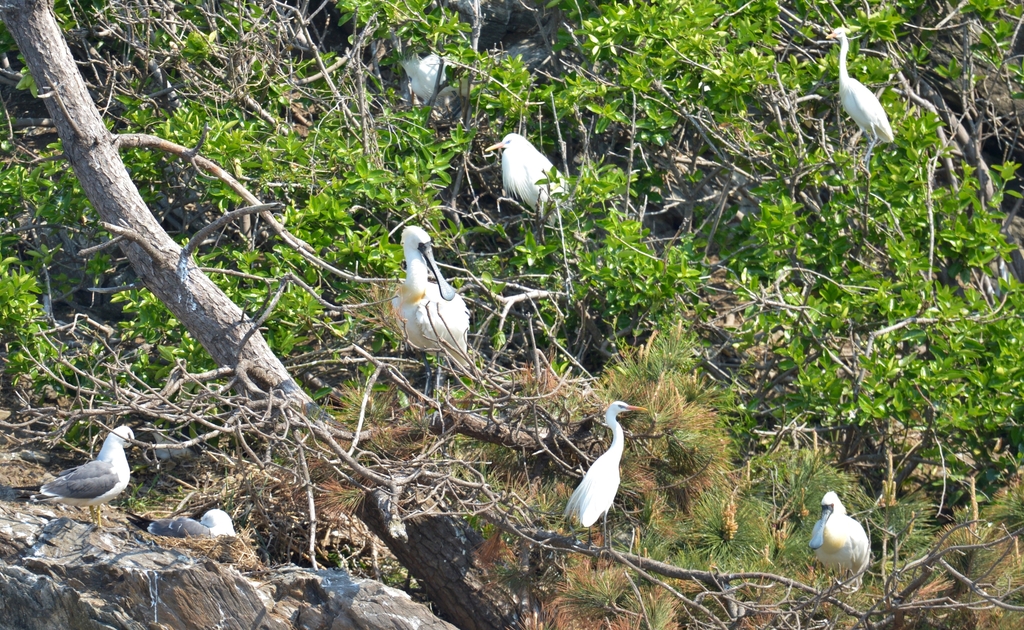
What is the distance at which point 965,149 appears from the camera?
6.18 meters

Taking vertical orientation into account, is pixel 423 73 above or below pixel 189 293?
below

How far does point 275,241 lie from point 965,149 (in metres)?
4.15

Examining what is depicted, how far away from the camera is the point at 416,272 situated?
441 centimetres

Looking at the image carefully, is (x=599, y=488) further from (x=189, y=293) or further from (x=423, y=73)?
(x=423, y=73)

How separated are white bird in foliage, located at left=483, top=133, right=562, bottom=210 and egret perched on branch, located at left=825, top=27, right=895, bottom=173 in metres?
1.49

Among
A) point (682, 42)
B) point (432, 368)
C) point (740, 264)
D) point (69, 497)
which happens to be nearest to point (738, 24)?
point (682, 42)

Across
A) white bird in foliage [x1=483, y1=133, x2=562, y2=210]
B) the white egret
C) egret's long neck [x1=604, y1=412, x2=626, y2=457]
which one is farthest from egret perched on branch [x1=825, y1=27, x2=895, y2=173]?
egret's long neck [x1=604, y1=412, x2=626, y2=457]

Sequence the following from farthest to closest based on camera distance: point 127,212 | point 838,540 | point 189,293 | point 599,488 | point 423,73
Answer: point 423,73 → point 127,212 → point 189,293 → point 838,540 → point 599,488

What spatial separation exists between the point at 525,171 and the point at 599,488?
230 centimetres

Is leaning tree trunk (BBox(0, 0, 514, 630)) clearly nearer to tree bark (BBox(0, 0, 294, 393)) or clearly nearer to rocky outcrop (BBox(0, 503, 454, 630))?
tree bark (BBox(0, 0, 294, 393))

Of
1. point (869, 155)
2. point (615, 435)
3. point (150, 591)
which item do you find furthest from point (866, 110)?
point (150, 591)

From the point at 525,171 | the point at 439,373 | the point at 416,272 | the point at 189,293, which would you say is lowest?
the point at 439,373

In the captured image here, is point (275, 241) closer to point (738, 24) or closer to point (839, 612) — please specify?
point (738, 24)

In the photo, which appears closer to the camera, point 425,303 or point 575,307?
point 425,303
